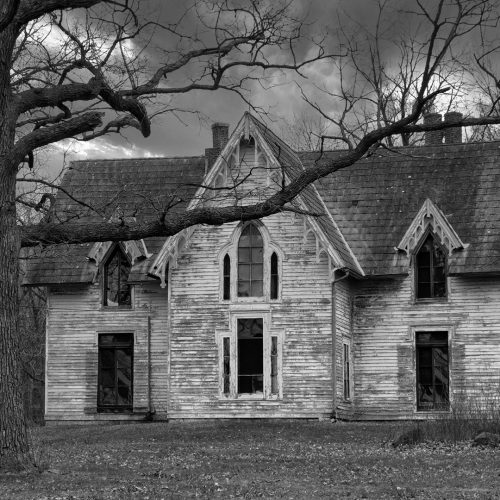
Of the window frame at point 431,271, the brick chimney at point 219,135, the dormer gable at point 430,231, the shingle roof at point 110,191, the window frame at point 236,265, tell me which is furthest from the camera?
the brick chimney at point 219,135

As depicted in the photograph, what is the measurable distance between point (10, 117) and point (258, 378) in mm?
15990

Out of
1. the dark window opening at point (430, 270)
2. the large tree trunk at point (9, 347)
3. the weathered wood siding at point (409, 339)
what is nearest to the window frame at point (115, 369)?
the weathered wood siding at point (409, 339)

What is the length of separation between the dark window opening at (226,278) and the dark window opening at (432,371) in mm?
6415

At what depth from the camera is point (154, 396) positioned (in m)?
37.8

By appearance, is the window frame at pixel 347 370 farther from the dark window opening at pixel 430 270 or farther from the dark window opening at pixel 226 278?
the dark window opening at pixel 226 278

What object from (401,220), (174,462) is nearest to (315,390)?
(401,220)

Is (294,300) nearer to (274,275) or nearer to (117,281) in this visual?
(274,275)

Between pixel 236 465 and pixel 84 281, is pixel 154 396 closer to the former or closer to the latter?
pixel 84 281

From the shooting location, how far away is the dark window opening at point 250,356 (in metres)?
34.9

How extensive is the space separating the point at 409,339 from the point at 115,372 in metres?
9.79

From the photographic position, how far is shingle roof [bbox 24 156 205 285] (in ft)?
126

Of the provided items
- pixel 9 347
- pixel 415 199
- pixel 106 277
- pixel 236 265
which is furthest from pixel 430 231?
pixel 9 347

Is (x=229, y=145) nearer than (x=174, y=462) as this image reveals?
No

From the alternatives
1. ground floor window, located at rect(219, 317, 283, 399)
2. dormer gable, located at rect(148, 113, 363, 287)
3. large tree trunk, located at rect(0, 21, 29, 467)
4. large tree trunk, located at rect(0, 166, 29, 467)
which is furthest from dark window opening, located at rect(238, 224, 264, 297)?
large tree trunk, located at rect(0, 166, 29, 467)
